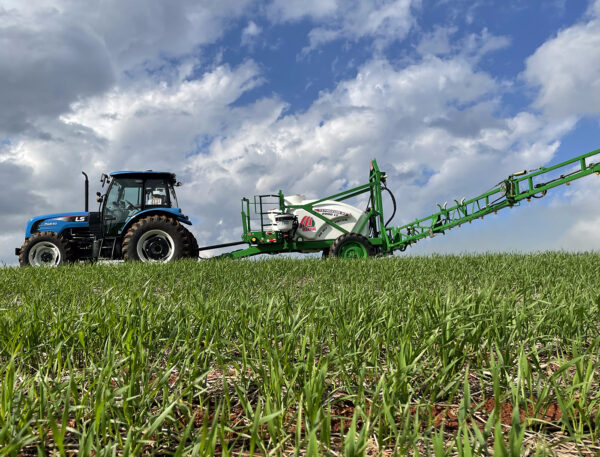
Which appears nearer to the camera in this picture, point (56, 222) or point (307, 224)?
point (56, 222)

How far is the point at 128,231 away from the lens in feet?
32.3

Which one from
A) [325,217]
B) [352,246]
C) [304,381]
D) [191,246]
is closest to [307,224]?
[325,217]

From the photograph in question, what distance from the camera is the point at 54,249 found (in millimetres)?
10742

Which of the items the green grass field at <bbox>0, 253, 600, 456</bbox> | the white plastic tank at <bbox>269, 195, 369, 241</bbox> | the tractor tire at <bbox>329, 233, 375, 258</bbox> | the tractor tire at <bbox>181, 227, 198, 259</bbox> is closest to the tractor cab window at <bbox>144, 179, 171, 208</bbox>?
the tractor tire at <bbox>181, 227, 198, 259</bbox>

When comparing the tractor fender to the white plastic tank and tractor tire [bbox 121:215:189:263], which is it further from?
the white plastic tank

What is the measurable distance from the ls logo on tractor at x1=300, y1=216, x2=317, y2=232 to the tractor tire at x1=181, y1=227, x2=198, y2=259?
2.94 meters

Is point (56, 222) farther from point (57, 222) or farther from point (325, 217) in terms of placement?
point (325, 217)

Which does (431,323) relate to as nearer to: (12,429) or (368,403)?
(368,403)

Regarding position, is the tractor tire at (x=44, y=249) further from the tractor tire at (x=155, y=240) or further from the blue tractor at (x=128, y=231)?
the tractor tire at (x=155, y=240)

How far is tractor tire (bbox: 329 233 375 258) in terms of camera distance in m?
11.4

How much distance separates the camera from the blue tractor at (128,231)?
9.88m

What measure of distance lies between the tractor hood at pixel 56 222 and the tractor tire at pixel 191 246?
3.07m

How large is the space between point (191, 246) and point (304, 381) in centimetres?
879

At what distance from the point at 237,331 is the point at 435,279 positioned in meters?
4.49
